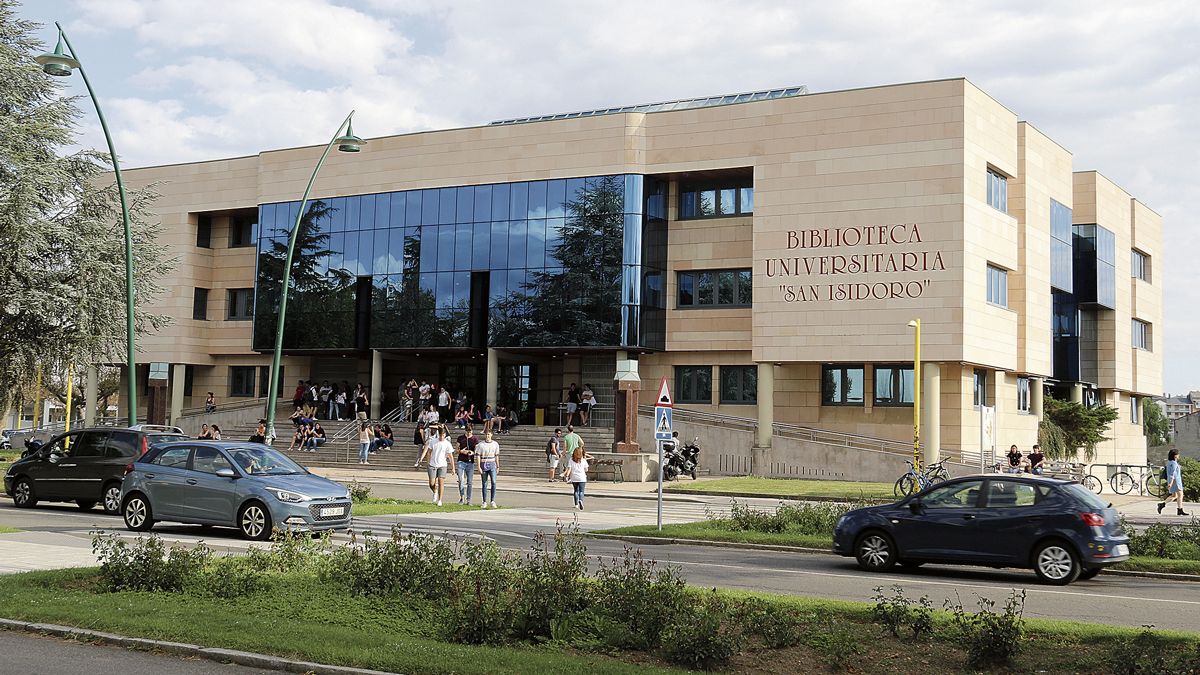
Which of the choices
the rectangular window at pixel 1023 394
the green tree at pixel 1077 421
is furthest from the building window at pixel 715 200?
Result: the green tree at pixel 1077 421

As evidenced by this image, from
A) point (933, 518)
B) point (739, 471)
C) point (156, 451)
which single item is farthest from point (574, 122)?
point (933, 518)

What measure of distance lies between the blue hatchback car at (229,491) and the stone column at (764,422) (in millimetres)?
26473

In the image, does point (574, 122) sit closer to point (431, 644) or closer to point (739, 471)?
point (739, 471)

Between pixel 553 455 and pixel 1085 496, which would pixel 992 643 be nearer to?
pixel 1085 496

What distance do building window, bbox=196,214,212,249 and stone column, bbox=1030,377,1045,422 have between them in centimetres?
4173

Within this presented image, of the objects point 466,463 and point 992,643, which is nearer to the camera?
point 992,643

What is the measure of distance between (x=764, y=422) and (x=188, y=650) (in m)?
35.9

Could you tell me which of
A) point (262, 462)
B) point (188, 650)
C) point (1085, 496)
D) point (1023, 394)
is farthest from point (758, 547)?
point (1023, 394)

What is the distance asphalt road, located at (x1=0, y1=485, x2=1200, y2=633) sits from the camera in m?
11.8

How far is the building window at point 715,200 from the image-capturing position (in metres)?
46.6

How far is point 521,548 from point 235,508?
176 inches

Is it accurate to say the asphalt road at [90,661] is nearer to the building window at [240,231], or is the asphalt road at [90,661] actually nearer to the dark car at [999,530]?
the dark car at [999,530]

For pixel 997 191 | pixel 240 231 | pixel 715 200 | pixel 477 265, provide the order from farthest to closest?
pixel 240 231 < pixel 477 265 < pixel 715 200 < pixel 997 191

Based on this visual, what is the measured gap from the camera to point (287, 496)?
17.0 meters
